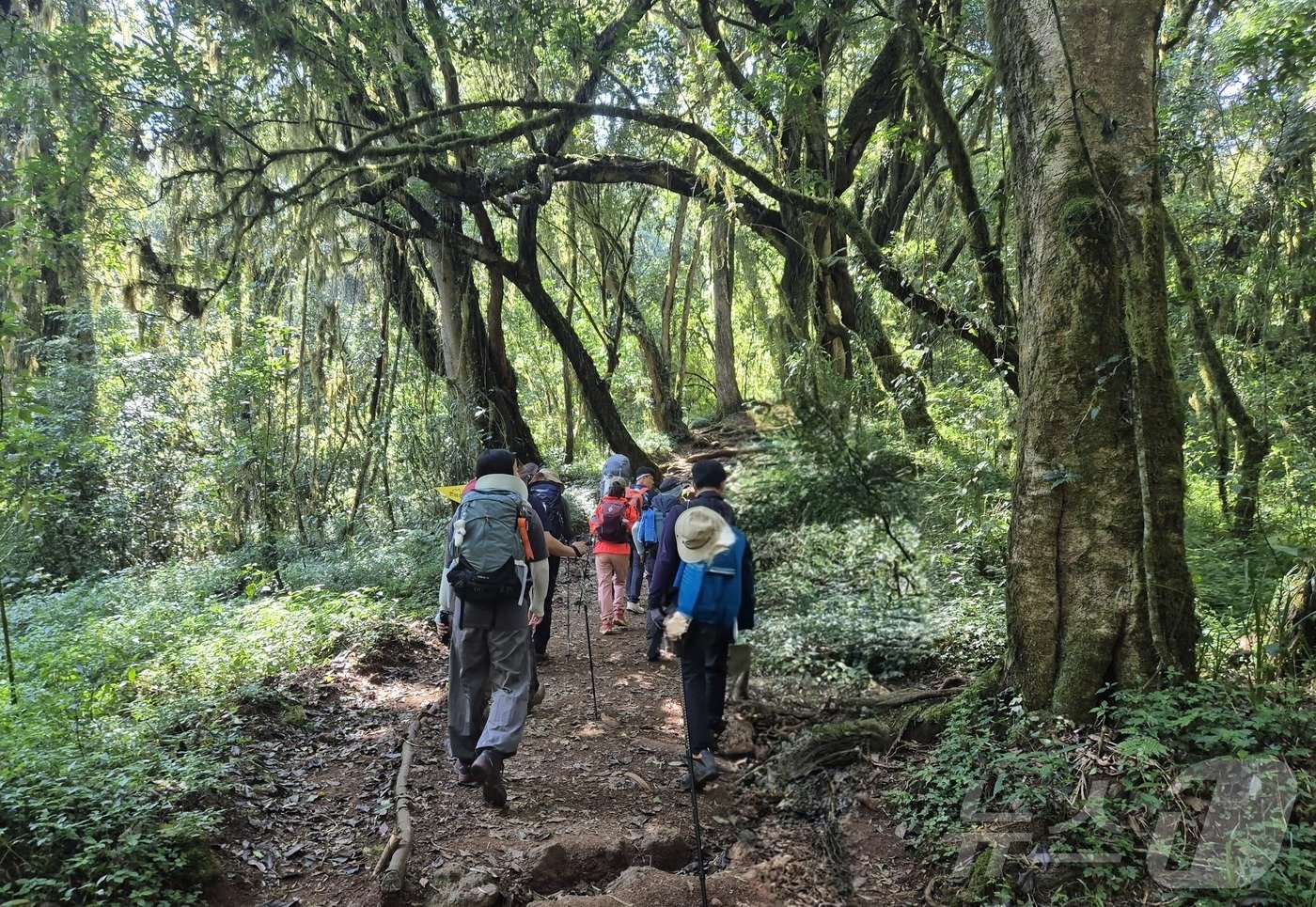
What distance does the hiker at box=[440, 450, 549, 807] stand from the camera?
458 centimetres

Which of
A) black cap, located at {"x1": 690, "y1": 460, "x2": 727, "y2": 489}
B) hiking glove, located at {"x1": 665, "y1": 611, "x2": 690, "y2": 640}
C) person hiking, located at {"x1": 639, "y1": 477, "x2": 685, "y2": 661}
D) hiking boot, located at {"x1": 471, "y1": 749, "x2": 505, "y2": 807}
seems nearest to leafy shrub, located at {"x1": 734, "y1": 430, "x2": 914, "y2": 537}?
person hiking, located at {"x1": 639, "y1": 477, "x2": 685, "y2": 661}

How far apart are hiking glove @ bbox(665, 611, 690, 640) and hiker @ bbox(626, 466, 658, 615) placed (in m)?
3.47

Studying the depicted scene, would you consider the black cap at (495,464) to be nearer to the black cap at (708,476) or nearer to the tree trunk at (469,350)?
the black cap at (708,476)

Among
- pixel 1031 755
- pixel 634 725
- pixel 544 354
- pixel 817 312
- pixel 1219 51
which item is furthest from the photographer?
pixel 544 354

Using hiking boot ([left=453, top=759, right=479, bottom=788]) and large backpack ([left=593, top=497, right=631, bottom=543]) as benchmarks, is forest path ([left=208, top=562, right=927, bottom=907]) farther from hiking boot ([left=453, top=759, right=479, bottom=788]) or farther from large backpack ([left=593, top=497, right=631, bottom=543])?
large backpack ([left=593, top=497, right=631, bottom=543])

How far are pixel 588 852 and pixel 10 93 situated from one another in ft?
33.7

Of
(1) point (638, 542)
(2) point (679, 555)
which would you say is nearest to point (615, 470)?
(1) point (638, 542)

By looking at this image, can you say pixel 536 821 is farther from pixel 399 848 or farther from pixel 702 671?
pixel 702 671

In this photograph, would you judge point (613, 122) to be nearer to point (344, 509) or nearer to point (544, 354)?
point (344, 509)

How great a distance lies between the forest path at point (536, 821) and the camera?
12.1ft

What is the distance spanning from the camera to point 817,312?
10781 mm

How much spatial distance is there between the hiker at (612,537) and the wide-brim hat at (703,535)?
333 centimetres

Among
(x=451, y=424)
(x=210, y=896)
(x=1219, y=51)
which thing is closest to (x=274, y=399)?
(x=451, y=424)

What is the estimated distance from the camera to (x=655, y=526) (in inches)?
311
